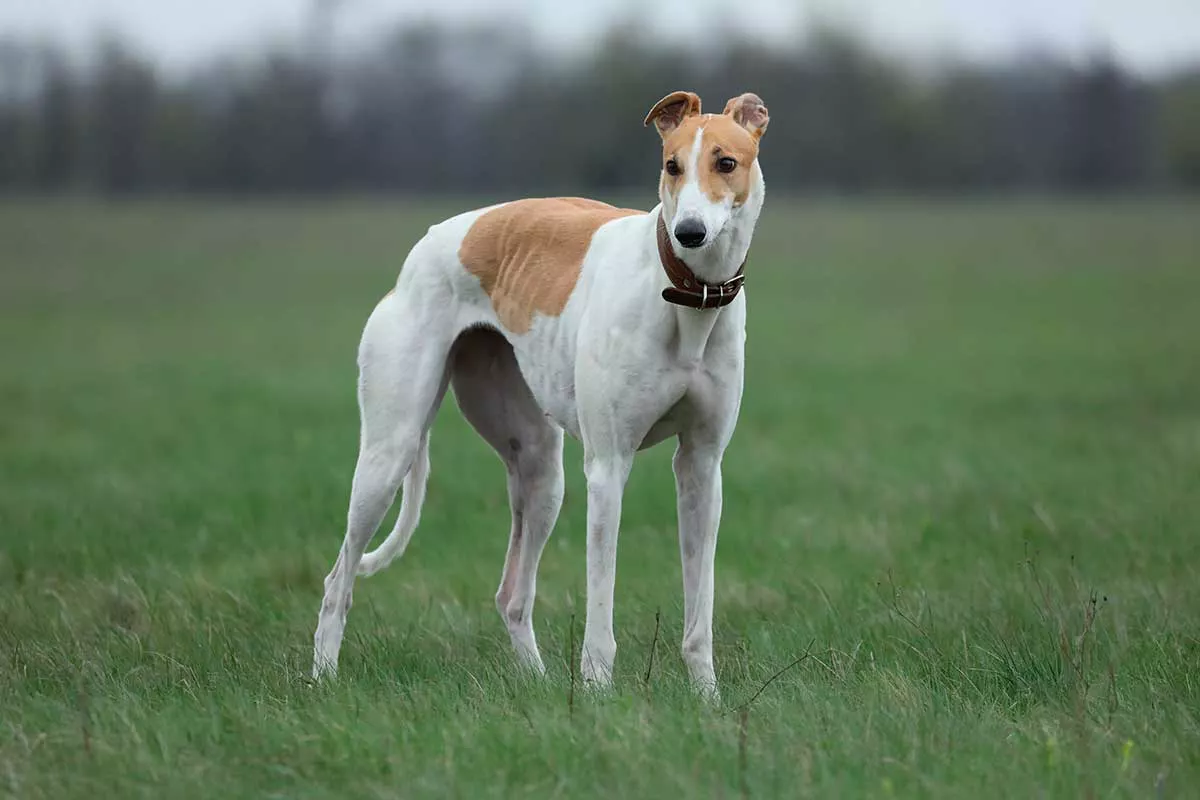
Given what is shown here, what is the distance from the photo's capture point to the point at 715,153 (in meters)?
4.86

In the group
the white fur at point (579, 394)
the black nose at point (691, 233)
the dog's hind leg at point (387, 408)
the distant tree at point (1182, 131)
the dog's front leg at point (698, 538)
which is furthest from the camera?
the distant tree at point (1182, 131)

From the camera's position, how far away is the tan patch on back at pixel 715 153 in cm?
486

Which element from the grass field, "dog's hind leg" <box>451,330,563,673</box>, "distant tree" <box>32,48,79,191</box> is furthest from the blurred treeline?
"dog's hind leg" <box>451,330,563,673</box>

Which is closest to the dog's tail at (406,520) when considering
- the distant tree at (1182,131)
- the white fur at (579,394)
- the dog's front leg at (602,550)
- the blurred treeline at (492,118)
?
the white fur at (579,394)

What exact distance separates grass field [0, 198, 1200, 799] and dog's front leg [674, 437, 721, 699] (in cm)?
15

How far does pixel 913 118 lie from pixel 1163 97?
1025cm

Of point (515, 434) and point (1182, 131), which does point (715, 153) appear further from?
point (1182, 131)

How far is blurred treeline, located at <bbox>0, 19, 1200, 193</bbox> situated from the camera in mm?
34125

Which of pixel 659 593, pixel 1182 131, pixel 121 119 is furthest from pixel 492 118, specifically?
pixel 659 593

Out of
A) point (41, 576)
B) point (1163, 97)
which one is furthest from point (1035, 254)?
point (41, 576)

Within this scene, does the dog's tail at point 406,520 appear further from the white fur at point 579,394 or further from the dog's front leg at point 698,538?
the dog's front leg at point 698,538

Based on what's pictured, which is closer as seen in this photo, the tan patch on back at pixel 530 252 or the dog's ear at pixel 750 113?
the dog's ear at pixel 750 113

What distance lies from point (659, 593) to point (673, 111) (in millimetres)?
2661

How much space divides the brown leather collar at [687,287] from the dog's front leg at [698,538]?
25.0 inches
